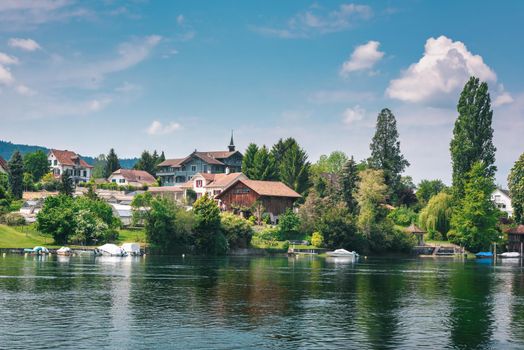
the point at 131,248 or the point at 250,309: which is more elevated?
the point at 131,248

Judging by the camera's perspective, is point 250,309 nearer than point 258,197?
Yes

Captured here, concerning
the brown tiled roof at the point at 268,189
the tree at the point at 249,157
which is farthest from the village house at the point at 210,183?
the brown tiled roof at the point at 268,189


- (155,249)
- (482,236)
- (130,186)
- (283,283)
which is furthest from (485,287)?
(130,186)

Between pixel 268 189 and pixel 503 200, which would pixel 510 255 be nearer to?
pixel 268 189

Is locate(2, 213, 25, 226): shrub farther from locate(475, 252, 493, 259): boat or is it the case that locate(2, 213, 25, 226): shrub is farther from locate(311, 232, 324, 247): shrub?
locate(475, 252, 493, 259): boat

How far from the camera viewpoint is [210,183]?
6703 inches

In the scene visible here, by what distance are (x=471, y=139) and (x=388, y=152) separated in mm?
35692

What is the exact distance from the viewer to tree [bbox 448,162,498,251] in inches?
5054

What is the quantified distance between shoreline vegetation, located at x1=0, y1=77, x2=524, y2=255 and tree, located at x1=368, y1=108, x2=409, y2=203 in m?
9.13

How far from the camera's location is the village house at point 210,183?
164m

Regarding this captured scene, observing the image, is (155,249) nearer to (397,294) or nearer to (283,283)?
(283,283)

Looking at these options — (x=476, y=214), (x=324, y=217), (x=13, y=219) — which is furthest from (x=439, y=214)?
(x=13, y=219)

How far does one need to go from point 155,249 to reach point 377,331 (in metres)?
77.1

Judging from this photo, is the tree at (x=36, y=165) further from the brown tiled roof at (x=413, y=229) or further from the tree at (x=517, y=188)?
the tree at (x=517, y=188)
